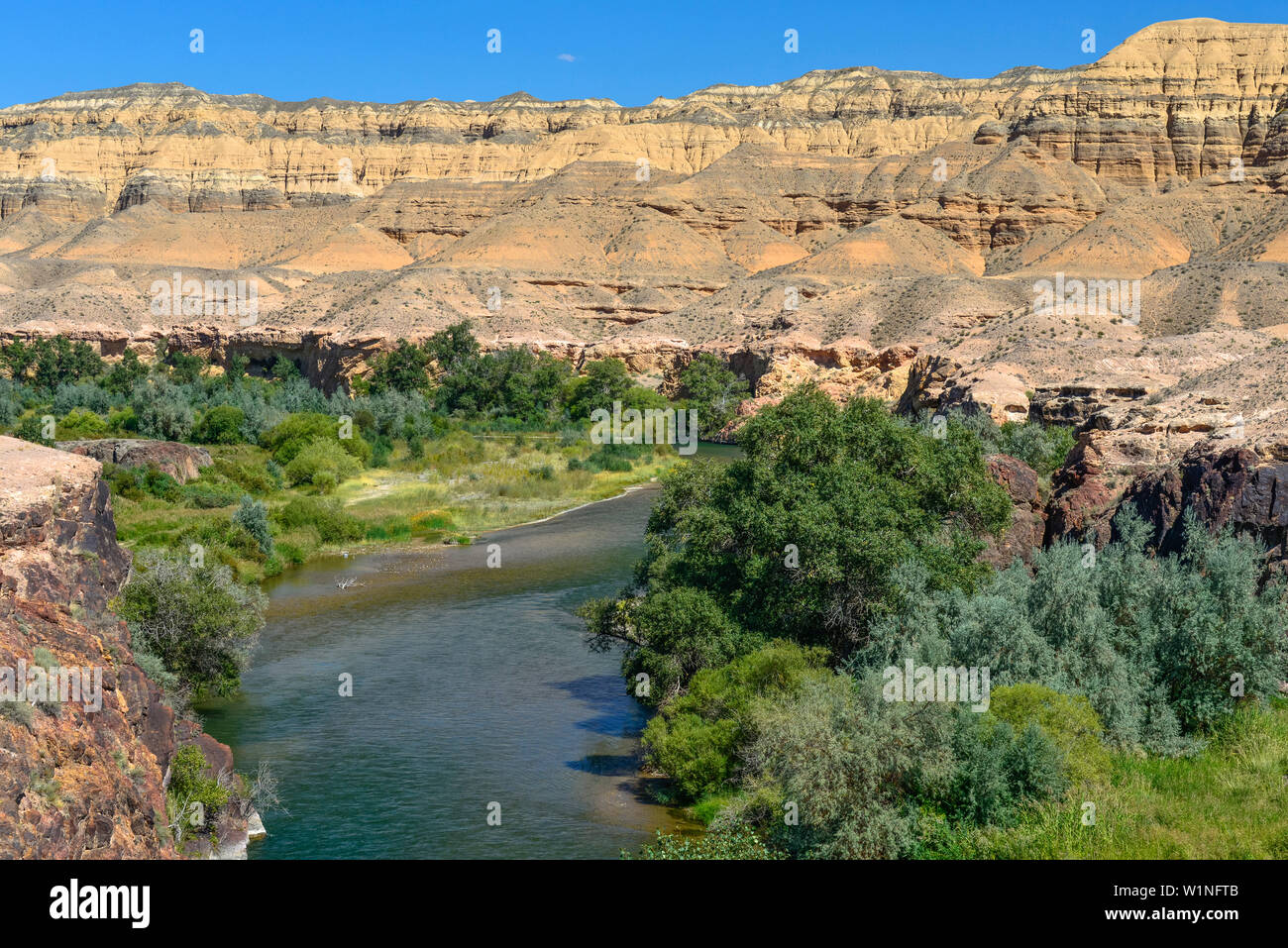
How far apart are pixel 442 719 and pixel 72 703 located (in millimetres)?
10316

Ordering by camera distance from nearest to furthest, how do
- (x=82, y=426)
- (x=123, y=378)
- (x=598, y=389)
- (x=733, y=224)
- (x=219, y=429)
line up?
(x=82, y=426)
(x=219, y=429)
(x=598, y=389)
(x=123, y=378)
(x=733, y=224)

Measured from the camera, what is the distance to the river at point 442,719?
17875 mm

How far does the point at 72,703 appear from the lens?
13.1m

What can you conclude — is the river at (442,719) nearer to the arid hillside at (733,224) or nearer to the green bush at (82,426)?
the arid hillside at (733,224)

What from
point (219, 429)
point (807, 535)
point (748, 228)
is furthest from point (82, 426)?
point (748, 228)

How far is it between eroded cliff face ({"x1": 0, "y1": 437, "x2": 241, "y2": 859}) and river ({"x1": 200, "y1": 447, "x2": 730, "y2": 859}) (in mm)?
2531

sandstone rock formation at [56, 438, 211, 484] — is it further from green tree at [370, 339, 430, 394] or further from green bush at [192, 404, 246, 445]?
green tree at [370, 339, 430, 394]

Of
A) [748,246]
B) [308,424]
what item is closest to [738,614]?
[308,424]

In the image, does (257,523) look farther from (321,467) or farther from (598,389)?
(598,389)

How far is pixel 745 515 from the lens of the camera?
21438 mm

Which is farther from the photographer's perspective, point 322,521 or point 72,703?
point 322,521

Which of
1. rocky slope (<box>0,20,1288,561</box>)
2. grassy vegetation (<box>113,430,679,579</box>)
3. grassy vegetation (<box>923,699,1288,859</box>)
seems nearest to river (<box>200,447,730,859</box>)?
grassy vegetation (<box>113,430,679,579</box>)

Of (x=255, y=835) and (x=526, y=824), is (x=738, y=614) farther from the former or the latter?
(x=255, y=835)
